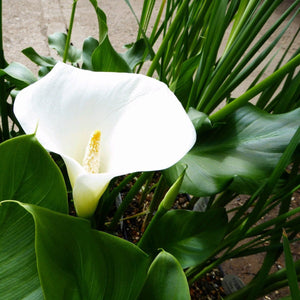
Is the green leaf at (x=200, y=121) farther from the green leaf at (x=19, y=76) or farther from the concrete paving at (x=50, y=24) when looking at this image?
the concrete paving at (x=50, y=24)

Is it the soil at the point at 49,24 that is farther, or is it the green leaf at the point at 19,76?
the soil at the point at 49,24

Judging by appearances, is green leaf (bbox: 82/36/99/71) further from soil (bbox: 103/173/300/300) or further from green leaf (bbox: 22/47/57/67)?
soil (bbox: 103/173/300/300)

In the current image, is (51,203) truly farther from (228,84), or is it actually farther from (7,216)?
(228,84)

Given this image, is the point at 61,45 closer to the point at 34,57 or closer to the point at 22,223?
the point at 34,57

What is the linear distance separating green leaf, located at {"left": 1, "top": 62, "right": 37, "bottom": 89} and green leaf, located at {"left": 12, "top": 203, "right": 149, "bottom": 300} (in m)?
0.31

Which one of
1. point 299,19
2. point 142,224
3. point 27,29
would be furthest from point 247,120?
point 299,19

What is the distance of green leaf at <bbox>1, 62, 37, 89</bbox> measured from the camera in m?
0.51

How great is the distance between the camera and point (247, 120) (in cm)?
39

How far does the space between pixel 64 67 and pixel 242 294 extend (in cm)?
39

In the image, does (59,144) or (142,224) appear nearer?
(59,144)

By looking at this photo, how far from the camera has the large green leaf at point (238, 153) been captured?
36cm

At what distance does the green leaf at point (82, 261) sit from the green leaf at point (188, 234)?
0.11m

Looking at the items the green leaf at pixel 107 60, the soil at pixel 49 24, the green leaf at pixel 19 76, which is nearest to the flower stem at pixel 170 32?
the green leaf at pixel 107 60

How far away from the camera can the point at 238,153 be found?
0.38m
